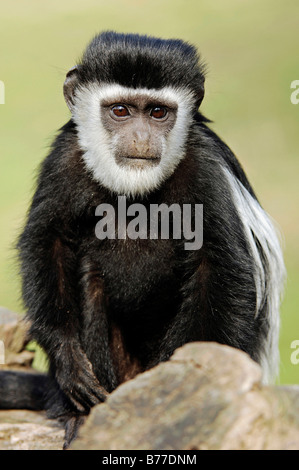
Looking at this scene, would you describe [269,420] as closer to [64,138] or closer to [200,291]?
[200,291]

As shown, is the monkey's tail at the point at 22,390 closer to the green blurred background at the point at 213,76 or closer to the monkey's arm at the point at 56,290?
the monkey's arm at the point at 56,290

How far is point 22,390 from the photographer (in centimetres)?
441

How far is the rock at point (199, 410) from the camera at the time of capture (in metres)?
2.21

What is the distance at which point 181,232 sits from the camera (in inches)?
152

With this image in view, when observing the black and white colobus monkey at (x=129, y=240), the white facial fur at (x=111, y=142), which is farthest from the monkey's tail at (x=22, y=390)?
the white facial fur at (x=111, y=142)

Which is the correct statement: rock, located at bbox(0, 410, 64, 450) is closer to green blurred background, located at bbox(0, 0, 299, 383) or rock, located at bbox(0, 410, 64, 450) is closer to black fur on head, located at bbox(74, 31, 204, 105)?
black fur on head, located at bbox(74, 31, 204, 105)

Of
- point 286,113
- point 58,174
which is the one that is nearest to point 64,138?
point 58,174

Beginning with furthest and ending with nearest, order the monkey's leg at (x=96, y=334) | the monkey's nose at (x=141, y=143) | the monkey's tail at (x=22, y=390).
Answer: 1. the monkey's tail at (x=22, y=390)
2. the monkey's leg at (x=96, y=334)
3. the monkey's nose at (x=141, y=143)

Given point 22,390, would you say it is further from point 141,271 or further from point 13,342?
point 141,271

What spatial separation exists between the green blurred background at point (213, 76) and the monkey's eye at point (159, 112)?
5678 mm

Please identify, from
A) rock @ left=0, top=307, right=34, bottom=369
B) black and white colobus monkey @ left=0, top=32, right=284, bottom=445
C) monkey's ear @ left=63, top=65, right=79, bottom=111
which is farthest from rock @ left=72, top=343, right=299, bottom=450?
rock @ left=0, top=307, right=34, bottom=369

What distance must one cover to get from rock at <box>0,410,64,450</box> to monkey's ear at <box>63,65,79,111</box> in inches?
62.9
